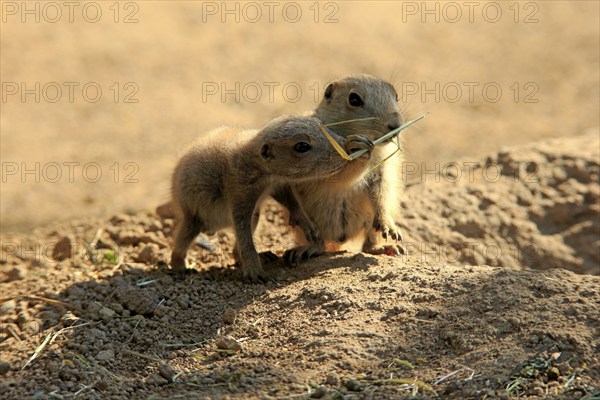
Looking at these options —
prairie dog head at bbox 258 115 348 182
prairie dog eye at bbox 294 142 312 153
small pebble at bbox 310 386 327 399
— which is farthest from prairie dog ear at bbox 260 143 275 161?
small pebble at bbox 310 386 327 399

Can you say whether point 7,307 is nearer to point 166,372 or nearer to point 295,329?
point 166,372

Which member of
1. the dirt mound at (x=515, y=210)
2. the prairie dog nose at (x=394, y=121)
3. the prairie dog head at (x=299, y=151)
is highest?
the prairie dog nose at (x=394, y=121)

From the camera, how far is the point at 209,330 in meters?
5.32

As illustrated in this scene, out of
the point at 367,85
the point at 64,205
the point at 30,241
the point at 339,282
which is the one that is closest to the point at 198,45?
the point at 64,205

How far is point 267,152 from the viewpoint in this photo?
6.11 metres

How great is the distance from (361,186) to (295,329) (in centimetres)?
193

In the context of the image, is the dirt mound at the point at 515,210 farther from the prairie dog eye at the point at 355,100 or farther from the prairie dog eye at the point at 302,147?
the prairie dog eye at the point at 302,147

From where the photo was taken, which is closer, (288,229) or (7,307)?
(7,307)

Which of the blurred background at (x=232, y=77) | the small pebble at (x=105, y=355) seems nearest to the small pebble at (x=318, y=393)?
the small pebble at (x=105, y=355)

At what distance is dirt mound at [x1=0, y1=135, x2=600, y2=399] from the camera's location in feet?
14.3

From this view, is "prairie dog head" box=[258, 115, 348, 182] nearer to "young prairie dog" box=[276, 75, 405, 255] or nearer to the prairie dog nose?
"young prairie dog" box=[276, 75, 405, 255]

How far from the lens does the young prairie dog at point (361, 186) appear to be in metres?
6.46

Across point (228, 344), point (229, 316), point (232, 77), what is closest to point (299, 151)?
point (229, 316)

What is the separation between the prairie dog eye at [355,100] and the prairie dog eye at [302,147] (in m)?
0.84
